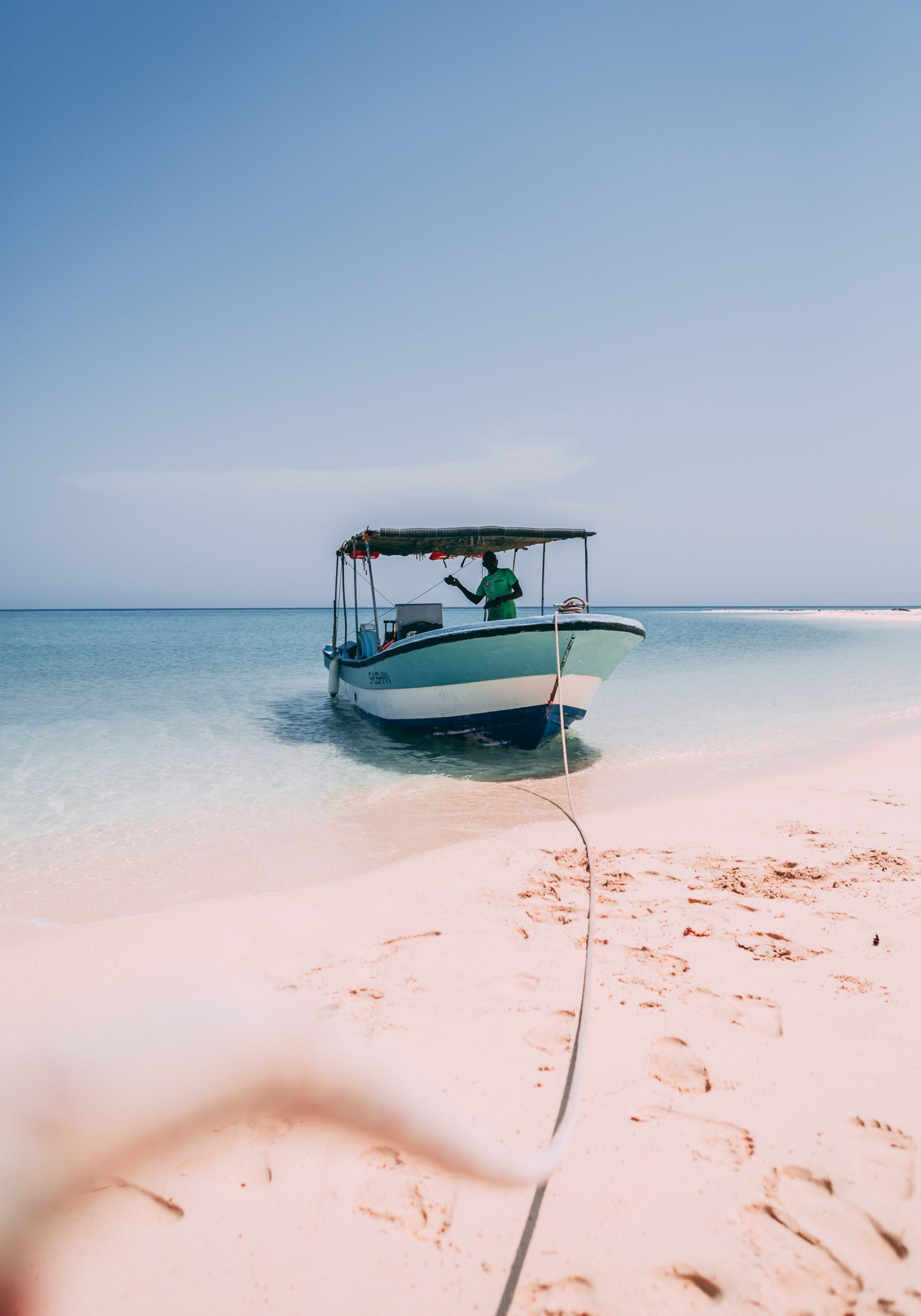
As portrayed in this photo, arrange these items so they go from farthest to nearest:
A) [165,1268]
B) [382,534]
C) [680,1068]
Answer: [382,534] < [680,1068] < [165,1268]

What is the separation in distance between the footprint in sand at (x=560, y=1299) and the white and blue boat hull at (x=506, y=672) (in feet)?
22.8

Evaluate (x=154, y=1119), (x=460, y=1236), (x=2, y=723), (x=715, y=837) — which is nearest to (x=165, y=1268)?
(x=154, y=1119)

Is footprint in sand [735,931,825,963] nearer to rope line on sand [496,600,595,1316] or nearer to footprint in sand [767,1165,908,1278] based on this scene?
rope line on sand [496,600,595,1316]

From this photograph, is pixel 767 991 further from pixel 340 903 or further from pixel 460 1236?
pixel 340 903

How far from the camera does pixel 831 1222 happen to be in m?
1.68

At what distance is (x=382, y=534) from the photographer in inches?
393

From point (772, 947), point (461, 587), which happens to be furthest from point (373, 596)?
point (772, 947)

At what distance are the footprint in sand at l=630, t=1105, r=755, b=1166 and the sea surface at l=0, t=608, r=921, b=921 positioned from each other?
341 centimetres

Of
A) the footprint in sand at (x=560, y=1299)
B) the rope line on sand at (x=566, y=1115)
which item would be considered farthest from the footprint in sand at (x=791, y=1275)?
the rope line on sand at (x=566, y=1115)

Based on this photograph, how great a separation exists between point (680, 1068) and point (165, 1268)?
1709 millimetres

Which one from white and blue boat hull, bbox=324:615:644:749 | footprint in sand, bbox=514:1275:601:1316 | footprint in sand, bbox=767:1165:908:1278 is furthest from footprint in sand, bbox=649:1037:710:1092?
white and blue boat hull, bbox=324:615:644:749

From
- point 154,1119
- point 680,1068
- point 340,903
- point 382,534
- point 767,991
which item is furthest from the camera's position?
point 382,534

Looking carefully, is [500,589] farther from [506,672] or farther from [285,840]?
[285,840]

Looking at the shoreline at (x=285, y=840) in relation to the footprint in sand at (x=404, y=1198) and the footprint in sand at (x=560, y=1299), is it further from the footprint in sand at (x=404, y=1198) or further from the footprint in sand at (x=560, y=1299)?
the footprint in sand at (x=560, y=1299)
